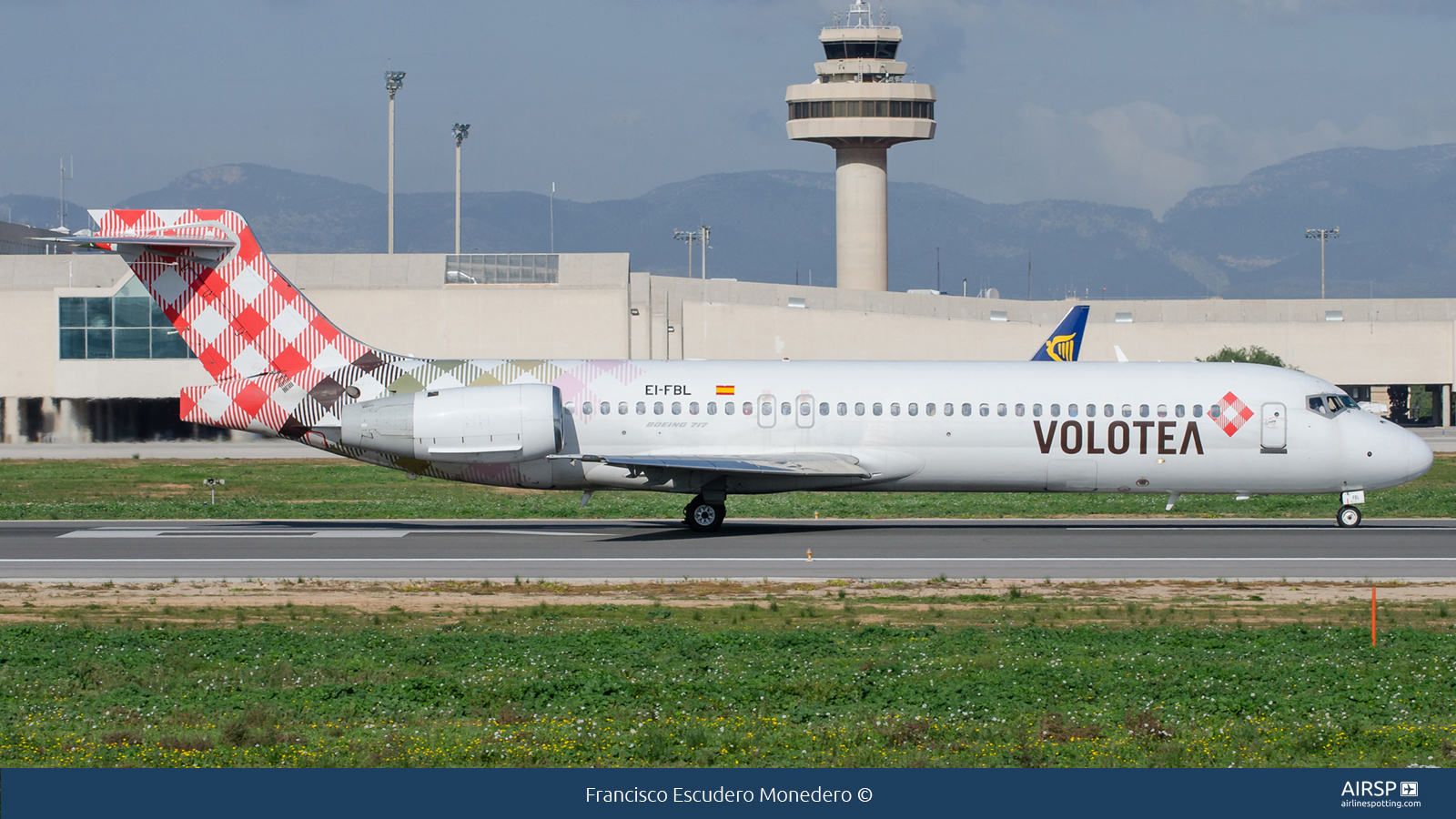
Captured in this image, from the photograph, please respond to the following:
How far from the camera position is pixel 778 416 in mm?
31625

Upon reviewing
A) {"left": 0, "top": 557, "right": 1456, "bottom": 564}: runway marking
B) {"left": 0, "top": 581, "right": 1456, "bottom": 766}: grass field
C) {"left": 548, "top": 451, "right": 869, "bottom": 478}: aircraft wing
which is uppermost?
{"left": 548, "top": 451, "right": 869, "bottom": 478}: aircraft wing

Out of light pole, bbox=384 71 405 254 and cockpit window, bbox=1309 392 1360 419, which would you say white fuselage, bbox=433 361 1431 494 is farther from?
light pole, bbox=384 71 405 254

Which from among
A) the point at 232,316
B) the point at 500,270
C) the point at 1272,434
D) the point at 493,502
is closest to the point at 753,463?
the point at 1272,434

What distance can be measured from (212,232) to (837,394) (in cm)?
1465

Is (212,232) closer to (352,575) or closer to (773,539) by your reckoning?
(352,575)

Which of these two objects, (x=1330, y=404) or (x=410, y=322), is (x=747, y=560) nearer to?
(x=1330, y=404)

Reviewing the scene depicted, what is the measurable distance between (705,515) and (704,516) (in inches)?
1.1

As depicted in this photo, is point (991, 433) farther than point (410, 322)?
No

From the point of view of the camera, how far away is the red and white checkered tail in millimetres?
31422

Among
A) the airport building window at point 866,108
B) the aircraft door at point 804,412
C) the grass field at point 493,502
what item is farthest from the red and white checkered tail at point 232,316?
the airport building window at point 866,108

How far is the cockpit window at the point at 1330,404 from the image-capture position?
3184cm

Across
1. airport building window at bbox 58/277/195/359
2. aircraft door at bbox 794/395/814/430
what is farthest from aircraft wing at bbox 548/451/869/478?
airport building window at bbox 58/277/195/359

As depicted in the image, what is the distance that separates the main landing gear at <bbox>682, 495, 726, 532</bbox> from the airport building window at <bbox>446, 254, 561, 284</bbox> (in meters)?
50.2

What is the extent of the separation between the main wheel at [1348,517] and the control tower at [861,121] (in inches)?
3080
